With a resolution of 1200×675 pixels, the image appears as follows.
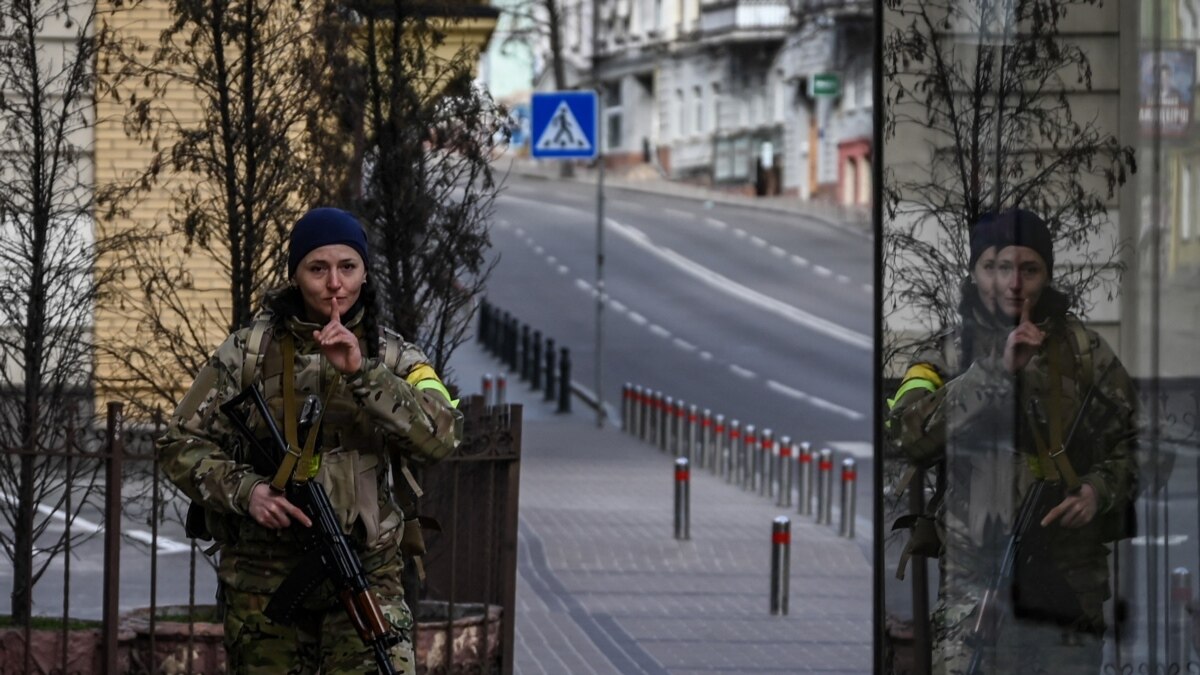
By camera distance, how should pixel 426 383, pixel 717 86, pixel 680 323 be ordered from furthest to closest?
1. pixel 717 86
2. pixel 680 323
3. pixel 426 383

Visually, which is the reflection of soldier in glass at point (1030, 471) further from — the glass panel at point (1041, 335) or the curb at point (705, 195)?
the curb at point (705, 195)

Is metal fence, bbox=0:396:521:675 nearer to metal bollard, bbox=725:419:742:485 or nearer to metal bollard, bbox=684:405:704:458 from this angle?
metal bollard, bbox=725:419:742:485

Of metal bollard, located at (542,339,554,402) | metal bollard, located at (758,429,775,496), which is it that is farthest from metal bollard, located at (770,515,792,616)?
metal bollard, located at (542,339,554,402)

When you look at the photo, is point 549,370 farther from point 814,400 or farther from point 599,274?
point 599,274

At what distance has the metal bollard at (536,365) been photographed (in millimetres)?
29281

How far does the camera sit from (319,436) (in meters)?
5.20

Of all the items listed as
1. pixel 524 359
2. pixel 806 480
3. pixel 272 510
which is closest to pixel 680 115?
pixel 524 359

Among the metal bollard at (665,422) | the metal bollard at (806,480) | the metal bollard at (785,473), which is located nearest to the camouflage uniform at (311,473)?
the metal bollard at (806,480)

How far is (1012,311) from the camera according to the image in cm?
475

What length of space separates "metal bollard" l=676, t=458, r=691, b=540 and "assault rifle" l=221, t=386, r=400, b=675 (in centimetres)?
1047

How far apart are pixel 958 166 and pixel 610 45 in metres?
87.2

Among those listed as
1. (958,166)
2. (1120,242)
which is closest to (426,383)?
(958,166)

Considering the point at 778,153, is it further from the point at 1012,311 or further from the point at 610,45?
the point at 1012,311

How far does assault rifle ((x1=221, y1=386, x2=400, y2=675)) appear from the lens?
510 centimetres
